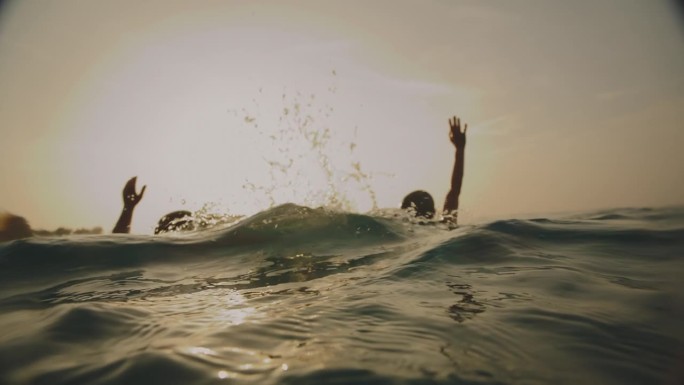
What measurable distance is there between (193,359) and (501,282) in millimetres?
2400

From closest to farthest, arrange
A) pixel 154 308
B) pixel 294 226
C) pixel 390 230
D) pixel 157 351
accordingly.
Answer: pixel 157 351 → pixel 154 308 → pixel 294 226 → pixel 390 230

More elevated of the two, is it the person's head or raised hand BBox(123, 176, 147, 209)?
raised hand BBox(123, 176, 147, 209)

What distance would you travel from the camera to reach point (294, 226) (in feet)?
18.9

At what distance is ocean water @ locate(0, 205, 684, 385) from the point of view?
166 cm

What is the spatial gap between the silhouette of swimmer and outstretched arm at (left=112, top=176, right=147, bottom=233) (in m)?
5.90

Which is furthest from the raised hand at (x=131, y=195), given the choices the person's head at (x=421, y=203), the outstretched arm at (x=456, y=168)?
the outstretched arm at (x=456, y=168)

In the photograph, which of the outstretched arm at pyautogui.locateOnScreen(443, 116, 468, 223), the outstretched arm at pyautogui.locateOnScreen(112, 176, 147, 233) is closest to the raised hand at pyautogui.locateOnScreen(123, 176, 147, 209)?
the outstretched arm at pyautogui.locateOnScreen(112, 176, 147, 233)

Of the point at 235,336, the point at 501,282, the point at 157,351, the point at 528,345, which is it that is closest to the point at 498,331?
the point at 528,345

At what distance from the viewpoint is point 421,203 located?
841 centimetres

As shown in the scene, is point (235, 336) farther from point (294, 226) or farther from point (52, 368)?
point (294, 226)

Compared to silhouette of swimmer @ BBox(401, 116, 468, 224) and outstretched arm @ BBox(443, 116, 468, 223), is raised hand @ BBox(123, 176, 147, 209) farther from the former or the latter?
outstretched arm @ BBox(443, 116, 468, 223)

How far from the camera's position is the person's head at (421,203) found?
27.3 ft

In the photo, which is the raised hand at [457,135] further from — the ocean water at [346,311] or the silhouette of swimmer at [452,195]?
the ocean water at [346,311]

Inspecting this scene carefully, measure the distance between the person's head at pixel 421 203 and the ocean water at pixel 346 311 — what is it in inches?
133
